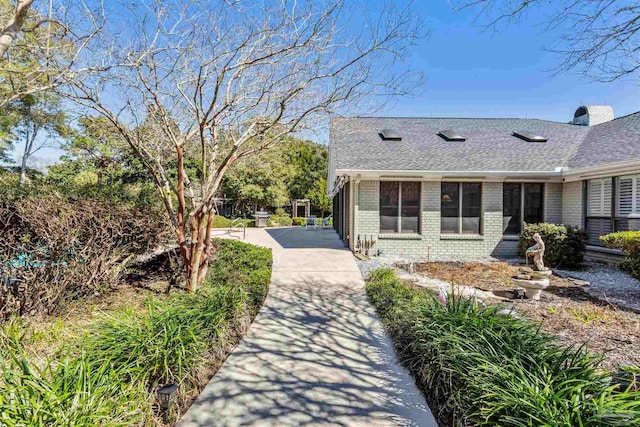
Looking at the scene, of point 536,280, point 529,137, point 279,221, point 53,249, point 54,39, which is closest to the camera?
point 53,249

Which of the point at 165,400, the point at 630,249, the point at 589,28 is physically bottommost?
the point at 165,400

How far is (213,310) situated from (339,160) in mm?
7875

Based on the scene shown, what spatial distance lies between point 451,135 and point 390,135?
2615 mm

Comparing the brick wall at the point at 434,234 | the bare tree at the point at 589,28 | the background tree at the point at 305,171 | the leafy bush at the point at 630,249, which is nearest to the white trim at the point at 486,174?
the brick wall at the point at 434,234

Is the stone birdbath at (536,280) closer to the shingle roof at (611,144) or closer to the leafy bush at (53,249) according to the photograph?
the shingle roof at (611,144)

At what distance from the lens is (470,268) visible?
927 cm

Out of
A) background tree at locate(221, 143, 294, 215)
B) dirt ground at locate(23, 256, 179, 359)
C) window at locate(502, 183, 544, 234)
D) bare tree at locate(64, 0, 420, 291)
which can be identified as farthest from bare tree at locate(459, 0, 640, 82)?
background tree at locate(221, 143, 294, 215)

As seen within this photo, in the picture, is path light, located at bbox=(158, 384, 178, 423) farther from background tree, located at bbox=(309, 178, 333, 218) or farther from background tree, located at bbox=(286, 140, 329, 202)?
background tree, located at bbox=(286, 140, 329, 202)

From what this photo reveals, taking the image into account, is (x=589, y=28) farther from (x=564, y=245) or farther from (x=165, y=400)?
(x=564, y=245)

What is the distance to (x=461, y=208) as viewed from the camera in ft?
37.3

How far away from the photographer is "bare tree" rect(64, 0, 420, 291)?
15.7 feet

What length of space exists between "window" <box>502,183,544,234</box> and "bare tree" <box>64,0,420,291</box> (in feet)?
26.4

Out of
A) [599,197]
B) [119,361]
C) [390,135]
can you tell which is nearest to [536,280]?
[599,197]

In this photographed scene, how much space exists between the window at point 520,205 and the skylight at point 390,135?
437 centimetres
